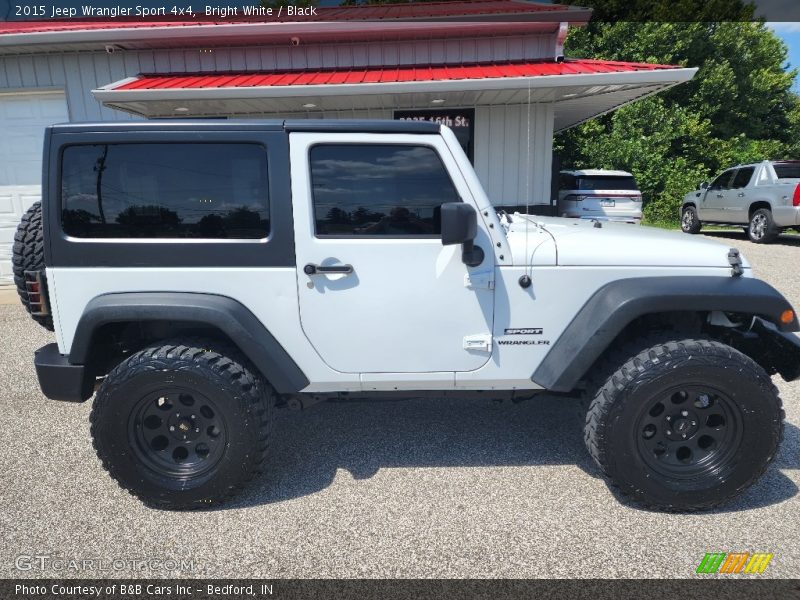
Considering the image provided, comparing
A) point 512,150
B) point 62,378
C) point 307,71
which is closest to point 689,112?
point 512,150

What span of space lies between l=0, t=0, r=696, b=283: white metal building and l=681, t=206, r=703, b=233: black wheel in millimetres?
7406

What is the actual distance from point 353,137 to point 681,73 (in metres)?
6.19

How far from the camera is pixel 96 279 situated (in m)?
2.55

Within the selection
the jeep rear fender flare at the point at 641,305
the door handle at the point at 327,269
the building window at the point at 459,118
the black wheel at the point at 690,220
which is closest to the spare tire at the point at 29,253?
the door handle at the point at 327,269

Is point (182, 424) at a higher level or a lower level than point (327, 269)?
lower

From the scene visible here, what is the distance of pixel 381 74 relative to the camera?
764 centimetres

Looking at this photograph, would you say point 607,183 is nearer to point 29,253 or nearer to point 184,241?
point 184,241

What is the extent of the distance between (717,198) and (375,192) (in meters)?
Answer: 13.5

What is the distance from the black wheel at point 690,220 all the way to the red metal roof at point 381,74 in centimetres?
840

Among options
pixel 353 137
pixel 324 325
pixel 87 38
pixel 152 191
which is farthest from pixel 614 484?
pixel 87 38

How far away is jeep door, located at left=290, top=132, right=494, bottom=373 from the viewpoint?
2549 millimetres

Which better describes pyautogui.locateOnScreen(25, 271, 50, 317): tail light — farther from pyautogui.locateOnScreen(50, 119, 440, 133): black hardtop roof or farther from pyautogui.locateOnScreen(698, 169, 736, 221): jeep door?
pyautogui.locateOnScreen(698, 169, 736, 221): jeep door

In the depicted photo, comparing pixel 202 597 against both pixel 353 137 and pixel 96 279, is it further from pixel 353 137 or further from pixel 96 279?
pixel 353 137

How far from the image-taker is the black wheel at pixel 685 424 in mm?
2490
